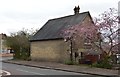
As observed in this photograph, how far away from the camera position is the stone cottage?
135 feet

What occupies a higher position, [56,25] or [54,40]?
[56,25]

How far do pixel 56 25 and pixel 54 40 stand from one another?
4.32 meters

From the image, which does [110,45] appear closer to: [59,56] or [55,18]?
[59,56]

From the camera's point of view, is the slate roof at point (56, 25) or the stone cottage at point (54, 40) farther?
the slate roof at point (56, 25)

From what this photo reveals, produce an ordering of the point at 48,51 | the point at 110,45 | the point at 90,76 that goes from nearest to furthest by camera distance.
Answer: the point at 90,76 → the point at 110,45 → the point at 48,51

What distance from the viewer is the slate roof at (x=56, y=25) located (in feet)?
139

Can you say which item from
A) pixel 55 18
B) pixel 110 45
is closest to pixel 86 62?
pixel 110 45

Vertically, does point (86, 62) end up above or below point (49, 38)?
below

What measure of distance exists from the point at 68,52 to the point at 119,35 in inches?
A: 434

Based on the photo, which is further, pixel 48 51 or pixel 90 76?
pixel 48 51

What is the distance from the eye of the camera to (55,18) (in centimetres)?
4959

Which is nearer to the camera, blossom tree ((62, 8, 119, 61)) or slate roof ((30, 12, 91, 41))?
blossom tree ((62, 8, 119, 61))

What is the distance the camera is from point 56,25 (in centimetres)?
4634

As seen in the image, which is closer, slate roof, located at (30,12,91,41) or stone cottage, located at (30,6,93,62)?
stone cottage, located at (30,6,93,62)
